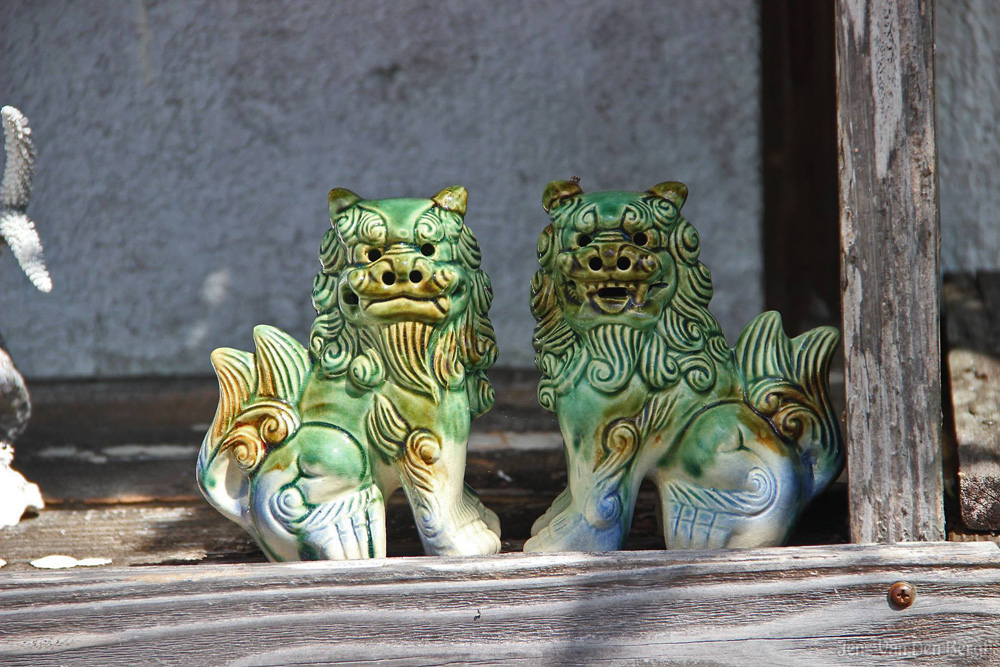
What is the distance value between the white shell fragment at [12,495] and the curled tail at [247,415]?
0.77m

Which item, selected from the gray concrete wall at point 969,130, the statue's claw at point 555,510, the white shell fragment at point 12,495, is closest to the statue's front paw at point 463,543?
the statue's claw at point 555,510

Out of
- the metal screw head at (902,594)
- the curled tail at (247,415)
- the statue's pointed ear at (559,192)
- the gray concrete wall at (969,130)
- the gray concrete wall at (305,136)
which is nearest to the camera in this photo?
the metal screw head at (902,594)

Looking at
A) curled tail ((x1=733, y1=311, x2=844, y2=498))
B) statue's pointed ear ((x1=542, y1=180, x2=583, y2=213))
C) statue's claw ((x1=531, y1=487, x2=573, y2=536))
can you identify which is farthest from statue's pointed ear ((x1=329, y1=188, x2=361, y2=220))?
curled tail ((x1=733, y1=311, x2=844, y2=498))

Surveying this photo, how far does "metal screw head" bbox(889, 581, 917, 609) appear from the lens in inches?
71.9

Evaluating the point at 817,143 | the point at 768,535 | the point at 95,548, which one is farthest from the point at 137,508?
the point at 817,143

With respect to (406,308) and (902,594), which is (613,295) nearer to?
(406,308)

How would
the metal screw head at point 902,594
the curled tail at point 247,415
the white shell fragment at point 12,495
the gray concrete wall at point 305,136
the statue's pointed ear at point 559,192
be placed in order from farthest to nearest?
the gray concrete wall at point 305,136 → the white shell fragment at point 12,495 → the statue's pointed ear at point 559,192 → the curled tail at point 247,415 → the metal screw head at point 902,594

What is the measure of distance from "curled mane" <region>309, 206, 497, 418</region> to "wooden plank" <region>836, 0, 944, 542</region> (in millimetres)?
727

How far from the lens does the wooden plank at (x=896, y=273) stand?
73.6 inches

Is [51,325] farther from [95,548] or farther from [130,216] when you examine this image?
[95,548]

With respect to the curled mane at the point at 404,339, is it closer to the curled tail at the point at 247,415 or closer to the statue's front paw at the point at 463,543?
the curled tail at the point at 247,415

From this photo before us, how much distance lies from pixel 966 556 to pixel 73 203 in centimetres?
335

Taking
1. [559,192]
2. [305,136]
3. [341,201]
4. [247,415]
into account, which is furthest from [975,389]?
[305,136]

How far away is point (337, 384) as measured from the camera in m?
1.98
